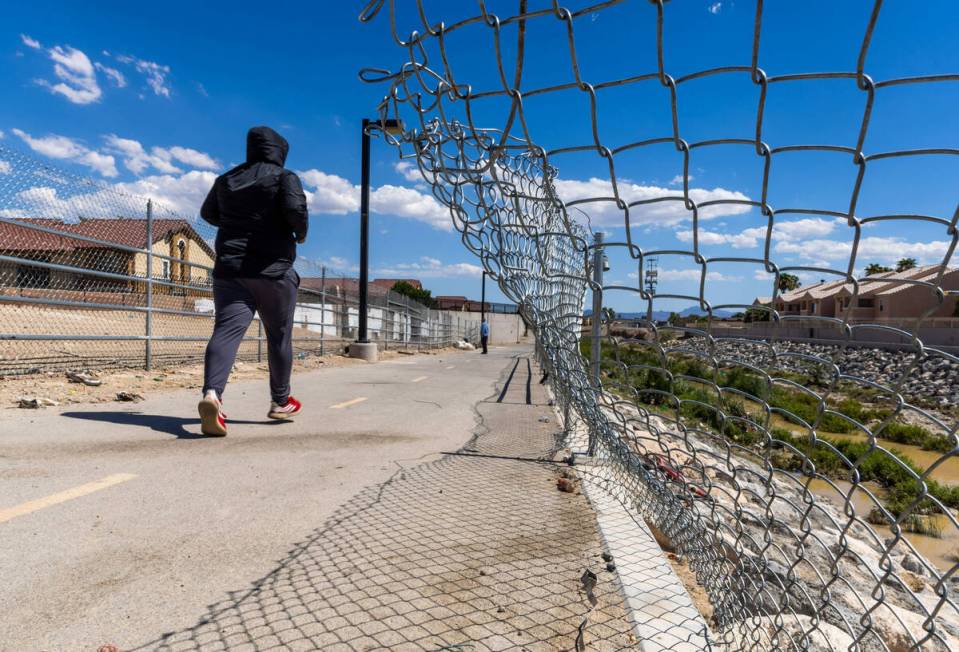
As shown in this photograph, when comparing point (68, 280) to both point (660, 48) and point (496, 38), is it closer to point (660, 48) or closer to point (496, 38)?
point (496, 38)

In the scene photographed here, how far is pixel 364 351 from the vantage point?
15219mm

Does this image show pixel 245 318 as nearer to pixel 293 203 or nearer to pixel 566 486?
pixel 293 203

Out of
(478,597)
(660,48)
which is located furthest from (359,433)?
(660,48)

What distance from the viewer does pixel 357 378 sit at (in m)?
9.83

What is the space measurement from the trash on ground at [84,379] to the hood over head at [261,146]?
3481mm

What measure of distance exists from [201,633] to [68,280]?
742 cm

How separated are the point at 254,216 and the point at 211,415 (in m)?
1.44

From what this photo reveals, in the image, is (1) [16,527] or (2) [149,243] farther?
(2) [149,243]

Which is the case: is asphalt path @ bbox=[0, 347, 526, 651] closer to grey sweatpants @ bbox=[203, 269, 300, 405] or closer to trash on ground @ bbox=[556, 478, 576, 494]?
grey sweatpants @ bbox=[203, 269, 300, 405]

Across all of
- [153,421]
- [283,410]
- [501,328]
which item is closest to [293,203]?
[283,410]

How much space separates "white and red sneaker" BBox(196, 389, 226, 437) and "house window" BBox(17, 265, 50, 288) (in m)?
4.26

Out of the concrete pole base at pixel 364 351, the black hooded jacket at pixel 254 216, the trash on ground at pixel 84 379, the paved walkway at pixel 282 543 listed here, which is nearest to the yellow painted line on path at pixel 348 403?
the paved walkway at pixel 282 543

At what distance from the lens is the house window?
707cm

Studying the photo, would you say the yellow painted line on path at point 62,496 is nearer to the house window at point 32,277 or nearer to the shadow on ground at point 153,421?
the shadow on ground at point 153,421
